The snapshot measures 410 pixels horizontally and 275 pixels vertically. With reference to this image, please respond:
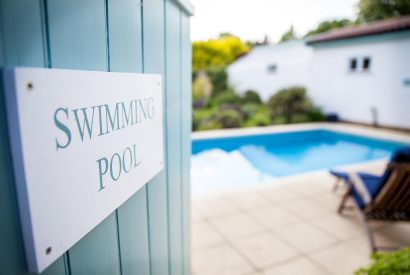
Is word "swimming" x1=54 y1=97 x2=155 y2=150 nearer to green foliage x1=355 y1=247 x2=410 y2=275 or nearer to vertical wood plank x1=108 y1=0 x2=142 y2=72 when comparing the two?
vertical wood plank x1=108 y1=0 x2=142 y2=72

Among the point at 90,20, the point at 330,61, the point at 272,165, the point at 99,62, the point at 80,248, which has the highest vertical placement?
the point at 330,61

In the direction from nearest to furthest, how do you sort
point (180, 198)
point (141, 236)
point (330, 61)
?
point (141, 236)
point (180, 198)
point (330, 61)

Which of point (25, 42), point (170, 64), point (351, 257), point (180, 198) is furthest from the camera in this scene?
point (351, 257)

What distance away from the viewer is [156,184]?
45.2 inches

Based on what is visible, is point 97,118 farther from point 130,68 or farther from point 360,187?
point 360,187

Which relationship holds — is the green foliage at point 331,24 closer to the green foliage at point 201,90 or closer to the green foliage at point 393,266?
the green foliage at point 201,90

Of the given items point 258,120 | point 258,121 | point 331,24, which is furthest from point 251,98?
point 331,24

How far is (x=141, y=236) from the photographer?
1032mm

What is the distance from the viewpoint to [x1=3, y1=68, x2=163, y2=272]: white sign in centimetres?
50

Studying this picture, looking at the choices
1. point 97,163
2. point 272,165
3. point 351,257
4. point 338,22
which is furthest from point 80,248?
point 338,22

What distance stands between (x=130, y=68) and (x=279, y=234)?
7.74 ft

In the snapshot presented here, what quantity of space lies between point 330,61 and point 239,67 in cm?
584

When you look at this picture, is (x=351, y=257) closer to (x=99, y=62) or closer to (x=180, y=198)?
(x=180, y=198)

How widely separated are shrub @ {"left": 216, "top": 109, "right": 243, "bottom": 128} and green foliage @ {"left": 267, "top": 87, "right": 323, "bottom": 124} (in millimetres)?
1790
